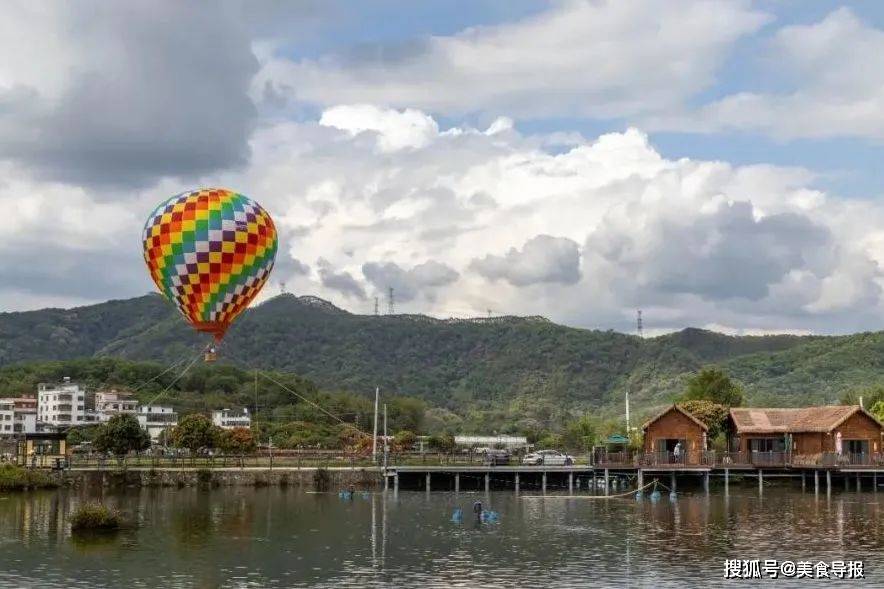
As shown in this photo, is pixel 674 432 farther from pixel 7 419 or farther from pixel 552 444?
pixel 7 419

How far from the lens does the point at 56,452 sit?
312 ft

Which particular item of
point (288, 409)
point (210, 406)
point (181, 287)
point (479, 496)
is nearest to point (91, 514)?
point (181, 287)

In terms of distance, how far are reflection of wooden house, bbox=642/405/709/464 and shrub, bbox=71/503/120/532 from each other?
43.9 metres

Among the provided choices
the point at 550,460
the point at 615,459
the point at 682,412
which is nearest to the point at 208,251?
the point at 615,459

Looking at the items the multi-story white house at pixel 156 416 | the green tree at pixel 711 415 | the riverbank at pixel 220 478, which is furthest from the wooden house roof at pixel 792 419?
the multi-story white house at pixel 156 416

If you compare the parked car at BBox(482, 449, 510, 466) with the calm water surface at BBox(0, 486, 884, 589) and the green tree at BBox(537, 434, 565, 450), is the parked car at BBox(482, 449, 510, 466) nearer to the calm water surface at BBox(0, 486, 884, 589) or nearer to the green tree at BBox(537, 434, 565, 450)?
the calm water surface at BBox(0, 486, 884, 589)

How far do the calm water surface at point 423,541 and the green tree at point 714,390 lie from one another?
26.2 m

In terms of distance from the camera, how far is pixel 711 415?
300 ft

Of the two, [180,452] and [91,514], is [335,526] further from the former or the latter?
[180,452]

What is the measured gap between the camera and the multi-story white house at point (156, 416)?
18073 cm

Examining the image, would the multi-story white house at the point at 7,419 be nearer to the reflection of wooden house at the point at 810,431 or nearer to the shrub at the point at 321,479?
the shrub at the point at 321,479

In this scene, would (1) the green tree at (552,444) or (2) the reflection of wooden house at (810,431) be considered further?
(1) the green tree at (552,444)

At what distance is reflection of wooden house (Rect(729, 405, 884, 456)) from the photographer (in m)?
84.9

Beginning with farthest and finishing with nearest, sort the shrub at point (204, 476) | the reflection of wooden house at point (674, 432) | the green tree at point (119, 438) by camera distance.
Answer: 1. the green tree at point (119, 438)
2. the shrub at point (204, 476)
3. the reflection of wooden house at point (674, 432)
